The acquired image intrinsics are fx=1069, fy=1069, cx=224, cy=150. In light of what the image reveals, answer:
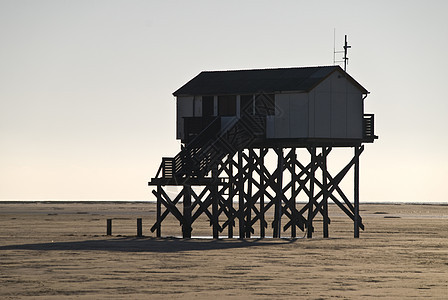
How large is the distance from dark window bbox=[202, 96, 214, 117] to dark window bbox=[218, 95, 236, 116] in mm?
512

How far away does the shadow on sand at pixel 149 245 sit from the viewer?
41.4 m

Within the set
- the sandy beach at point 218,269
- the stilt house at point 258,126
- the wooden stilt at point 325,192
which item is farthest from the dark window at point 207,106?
the sandy beach at point 218,269

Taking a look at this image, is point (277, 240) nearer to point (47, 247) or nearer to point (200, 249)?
point (200, 249)

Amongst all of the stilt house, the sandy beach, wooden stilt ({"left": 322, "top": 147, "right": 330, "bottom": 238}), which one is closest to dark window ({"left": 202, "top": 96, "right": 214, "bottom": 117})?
the stilt house

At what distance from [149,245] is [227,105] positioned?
38.1 ft

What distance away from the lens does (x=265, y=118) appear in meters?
52.5

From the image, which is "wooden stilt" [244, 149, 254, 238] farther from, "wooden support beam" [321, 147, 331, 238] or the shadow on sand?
the shadow on sand

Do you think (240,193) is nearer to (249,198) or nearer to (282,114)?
(249,198)

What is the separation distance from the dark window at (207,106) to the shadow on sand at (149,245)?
23.6 feet

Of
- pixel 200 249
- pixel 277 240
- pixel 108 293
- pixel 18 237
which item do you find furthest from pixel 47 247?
pixel 108 293

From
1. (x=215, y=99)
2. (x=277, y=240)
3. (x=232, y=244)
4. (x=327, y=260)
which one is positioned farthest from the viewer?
(x=215, y=99)

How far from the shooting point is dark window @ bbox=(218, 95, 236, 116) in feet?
175

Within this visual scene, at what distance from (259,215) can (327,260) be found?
731 inches

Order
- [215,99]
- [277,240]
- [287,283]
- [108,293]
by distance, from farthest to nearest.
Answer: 1. [215,99]
2. [277,240]
3. [287,283]
4. [108,293]
